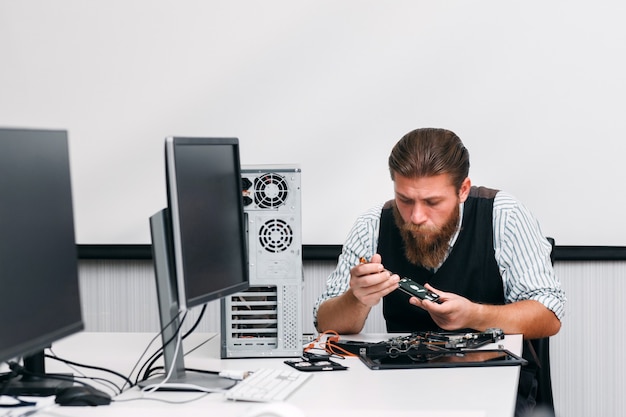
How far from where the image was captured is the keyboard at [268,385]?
149 centimetres

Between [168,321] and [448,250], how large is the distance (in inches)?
40.2

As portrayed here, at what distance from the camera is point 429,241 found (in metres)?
2.35

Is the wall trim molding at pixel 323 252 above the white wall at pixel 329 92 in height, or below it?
below

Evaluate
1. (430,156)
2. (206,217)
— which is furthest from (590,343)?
(206,217)

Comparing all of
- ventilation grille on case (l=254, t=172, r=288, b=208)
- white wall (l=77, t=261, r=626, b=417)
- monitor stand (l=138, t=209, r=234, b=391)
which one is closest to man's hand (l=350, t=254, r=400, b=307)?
ventilation grille on case (l=254, t=172, r=288, b=208)

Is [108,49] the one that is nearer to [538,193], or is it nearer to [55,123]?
[55,123]

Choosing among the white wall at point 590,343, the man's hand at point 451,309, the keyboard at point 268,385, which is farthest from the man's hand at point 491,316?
the white wall at point 590,343

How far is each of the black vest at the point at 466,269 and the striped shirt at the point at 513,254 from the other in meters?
0.02

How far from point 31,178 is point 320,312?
3.98ft

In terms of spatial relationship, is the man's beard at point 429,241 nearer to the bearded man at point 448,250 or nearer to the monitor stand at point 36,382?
the bearded man at point 448,250

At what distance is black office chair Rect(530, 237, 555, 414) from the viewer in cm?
217

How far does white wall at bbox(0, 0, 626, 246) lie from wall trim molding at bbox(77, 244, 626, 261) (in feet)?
0.11

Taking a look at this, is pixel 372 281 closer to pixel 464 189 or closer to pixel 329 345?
pixel 329 345

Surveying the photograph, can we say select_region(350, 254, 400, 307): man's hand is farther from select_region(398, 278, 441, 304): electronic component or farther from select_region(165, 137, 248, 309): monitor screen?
select_region(165, 137, 248, 309): monitor screen
